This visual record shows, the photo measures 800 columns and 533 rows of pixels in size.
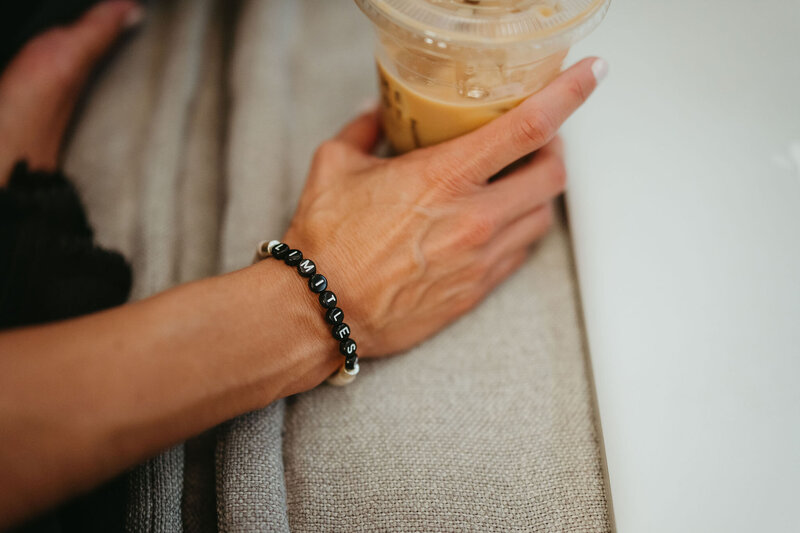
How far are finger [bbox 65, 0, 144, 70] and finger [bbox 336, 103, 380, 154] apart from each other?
28.3 inches

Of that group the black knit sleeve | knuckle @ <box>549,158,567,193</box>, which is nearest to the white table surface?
knuckle @ <box>549,158,567,193</box>

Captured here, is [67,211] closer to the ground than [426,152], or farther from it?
closer to the ground

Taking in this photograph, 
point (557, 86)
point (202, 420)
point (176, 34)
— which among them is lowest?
point (202, 420)

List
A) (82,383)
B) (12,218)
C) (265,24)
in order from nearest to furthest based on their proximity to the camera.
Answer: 1. (82,383)
2. (12,218)
3. (265,24)

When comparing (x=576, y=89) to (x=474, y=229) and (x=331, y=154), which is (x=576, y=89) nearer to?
(x=474, y=229)

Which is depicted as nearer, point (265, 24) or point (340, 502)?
point (340, 502)

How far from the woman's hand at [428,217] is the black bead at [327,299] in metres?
0.03

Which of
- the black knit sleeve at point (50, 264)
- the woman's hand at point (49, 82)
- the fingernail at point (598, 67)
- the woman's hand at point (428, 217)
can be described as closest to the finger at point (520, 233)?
the woman's hand at point (428, 217)

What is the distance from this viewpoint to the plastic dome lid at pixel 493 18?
625mm

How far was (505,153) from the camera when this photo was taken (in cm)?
73

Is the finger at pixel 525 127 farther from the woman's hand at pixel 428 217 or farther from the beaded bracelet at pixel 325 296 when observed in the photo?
the beaded bracelet at pixel 325 296

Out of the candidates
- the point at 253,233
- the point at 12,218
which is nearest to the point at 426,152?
the point at 253,233

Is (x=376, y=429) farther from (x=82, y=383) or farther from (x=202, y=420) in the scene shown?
(x=82, y=383)

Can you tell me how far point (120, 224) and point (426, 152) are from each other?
62 cm
